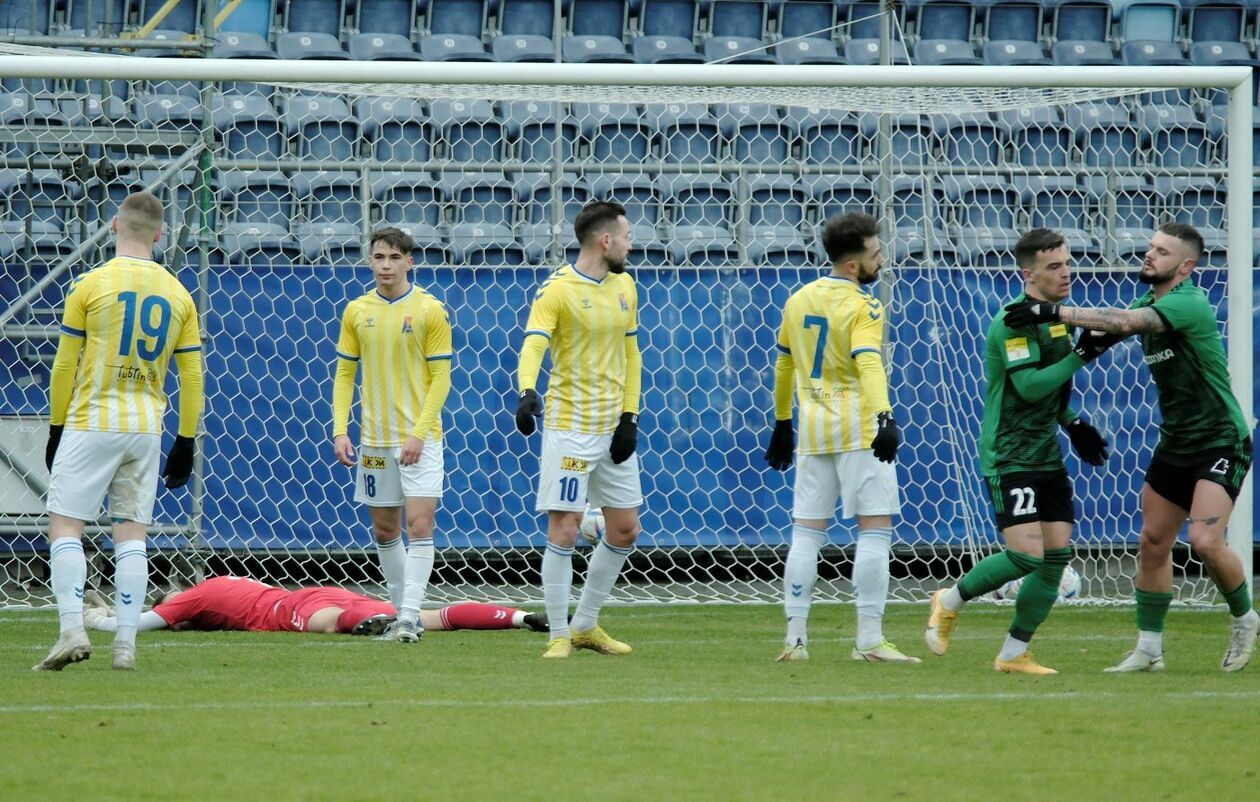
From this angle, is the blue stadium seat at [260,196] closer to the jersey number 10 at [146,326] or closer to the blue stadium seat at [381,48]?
the blue stadium seat at [381,48]

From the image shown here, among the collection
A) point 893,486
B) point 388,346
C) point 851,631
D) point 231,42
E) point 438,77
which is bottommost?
point 851,631

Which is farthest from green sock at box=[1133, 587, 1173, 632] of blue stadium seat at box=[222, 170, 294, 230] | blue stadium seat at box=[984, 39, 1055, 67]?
blue stadium seat at box=[984, 39, 1055, 67]

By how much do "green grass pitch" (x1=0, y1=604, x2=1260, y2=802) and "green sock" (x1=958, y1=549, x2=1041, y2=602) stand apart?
13.3 inches

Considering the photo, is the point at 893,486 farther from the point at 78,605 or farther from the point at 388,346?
the point at 78,605

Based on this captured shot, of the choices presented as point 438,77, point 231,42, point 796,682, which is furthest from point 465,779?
point 231,42

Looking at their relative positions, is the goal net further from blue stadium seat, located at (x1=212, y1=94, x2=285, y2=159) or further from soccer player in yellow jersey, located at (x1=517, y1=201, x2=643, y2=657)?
soccer player in yellow jersey, located at (x1=517, y1=201, x2=643, y2=657)

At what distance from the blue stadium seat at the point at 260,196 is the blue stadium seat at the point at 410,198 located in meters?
0.61

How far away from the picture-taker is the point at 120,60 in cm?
870

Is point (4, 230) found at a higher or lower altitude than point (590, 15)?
lower

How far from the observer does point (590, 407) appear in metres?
7.02

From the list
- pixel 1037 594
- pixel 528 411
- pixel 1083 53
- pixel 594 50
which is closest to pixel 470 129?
pixel 594 50

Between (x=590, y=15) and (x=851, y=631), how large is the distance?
302 inches

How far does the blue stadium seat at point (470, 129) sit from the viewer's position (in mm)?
12234

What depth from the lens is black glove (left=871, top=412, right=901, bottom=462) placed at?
6383mm
